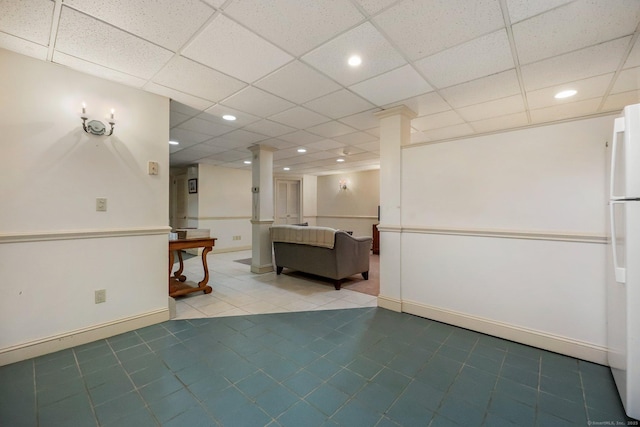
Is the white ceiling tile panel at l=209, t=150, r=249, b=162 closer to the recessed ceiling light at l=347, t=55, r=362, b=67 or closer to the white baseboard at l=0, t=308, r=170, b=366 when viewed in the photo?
the white baseboard at l=0, t=308, r=170, b=366

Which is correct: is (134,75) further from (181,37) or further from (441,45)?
(441,45)

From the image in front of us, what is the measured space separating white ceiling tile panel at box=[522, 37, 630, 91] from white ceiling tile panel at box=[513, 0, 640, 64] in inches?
4.5

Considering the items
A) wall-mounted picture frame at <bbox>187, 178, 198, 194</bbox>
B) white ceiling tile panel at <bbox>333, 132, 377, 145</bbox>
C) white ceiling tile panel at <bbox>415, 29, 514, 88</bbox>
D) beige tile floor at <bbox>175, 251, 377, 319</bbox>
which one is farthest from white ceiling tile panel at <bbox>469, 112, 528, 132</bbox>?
wall-mounted picture frame at <bbox>187, 178, 198, 194</bbox>

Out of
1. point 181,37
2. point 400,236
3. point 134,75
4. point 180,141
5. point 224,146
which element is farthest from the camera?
point 224,146

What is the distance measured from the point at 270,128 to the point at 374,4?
8.43ft

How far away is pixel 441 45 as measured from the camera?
1970 millimetres

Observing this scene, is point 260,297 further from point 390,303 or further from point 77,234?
point 77,234

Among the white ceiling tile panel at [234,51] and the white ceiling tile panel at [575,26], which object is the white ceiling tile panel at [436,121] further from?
the white ceiling tile panel at [234,51]

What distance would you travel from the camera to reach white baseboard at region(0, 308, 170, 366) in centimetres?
206

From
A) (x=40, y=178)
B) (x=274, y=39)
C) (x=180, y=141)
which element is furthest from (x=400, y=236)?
(x=180, y=141)

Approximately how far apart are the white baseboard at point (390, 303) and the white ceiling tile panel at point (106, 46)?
3335mm

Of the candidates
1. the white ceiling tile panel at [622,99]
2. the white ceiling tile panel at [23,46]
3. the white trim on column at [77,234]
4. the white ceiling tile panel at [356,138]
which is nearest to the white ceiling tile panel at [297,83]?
the white ceiling tile panel at [356,138]

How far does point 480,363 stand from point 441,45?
2.51 meters

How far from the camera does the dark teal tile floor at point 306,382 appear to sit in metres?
1.53
